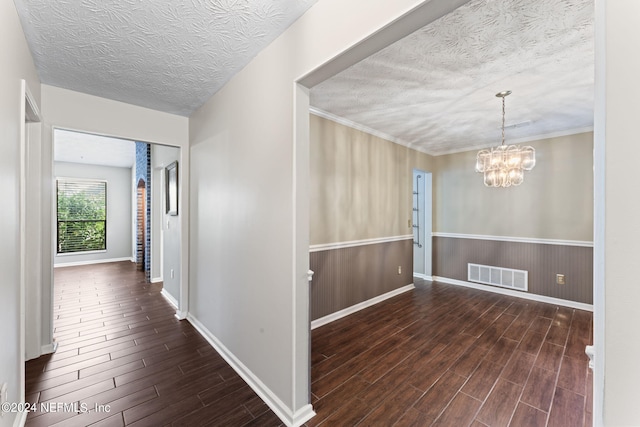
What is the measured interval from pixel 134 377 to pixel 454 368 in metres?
2.66

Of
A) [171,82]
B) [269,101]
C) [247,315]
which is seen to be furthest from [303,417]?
[171,82]

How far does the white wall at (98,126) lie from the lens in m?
2.52

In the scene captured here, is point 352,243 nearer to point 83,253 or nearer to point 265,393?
point 265,393

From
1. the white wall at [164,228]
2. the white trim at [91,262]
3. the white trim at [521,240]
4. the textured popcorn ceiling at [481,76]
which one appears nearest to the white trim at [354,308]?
the white trim at [521,240]

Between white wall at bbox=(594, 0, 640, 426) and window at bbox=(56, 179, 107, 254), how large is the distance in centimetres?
903

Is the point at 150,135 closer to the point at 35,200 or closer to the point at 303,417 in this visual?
the point at 35,200

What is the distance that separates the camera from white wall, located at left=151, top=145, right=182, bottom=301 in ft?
12.0

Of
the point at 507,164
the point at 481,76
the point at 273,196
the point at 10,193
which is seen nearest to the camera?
the point at 10,193

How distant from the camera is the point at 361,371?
7.23ft

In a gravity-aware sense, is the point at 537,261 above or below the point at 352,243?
below

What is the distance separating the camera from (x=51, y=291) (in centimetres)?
256

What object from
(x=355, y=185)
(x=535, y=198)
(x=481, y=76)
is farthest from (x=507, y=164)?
(x=355, y=185)

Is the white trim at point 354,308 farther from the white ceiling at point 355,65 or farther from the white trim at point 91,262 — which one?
the white trim at point 91,262

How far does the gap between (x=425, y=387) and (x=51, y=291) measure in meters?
3.54
